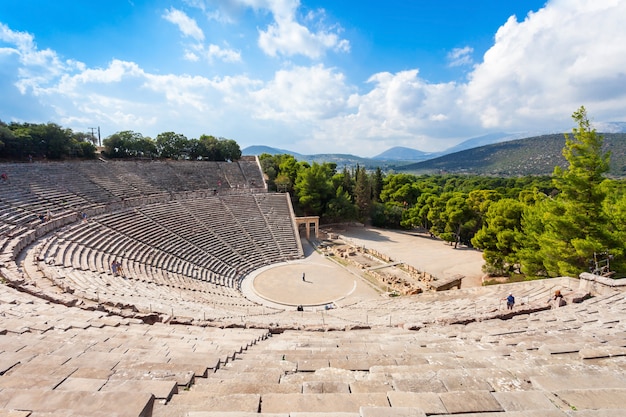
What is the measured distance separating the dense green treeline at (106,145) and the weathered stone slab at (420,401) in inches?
1581

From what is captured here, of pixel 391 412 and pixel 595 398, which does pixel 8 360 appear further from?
pixel 595 398

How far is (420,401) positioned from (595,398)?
1.90 m

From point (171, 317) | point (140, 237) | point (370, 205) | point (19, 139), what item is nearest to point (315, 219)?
point (370, 205)

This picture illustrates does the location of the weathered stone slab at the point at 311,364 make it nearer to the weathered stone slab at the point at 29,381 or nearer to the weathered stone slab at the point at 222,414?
the weathered stone slab at the point at 222,414

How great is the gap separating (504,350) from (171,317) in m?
8.65

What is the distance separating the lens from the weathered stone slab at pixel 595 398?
3342 mm

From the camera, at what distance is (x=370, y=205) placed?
43.0m

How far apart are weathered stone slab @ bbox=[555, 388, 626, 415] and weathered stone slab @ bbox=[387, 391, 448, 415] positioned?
1.42 metres

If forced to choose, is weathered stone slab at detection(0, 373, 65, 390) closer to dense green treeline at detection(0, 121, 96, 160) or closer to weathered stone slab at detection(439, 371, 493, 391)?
weathered stone slab at detection(439, 371, 493, 391)

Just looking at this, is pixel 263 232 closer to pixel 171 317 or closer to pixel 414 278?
pixel 414 278

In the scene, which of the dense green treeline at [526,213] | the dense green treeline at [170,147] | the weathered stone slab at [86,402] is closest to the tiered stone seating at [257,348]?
the weathered stone slab at [86,402]

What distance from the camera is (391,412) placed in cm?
305

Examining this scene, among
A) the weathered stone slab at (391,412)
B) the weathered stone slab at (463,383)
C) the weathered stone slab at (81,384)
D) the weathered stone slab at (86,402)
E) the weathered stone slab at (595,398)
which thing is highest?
the weathered stone slab at (86,402)

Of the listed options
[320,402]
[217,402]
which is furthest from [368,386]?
[217,402]
